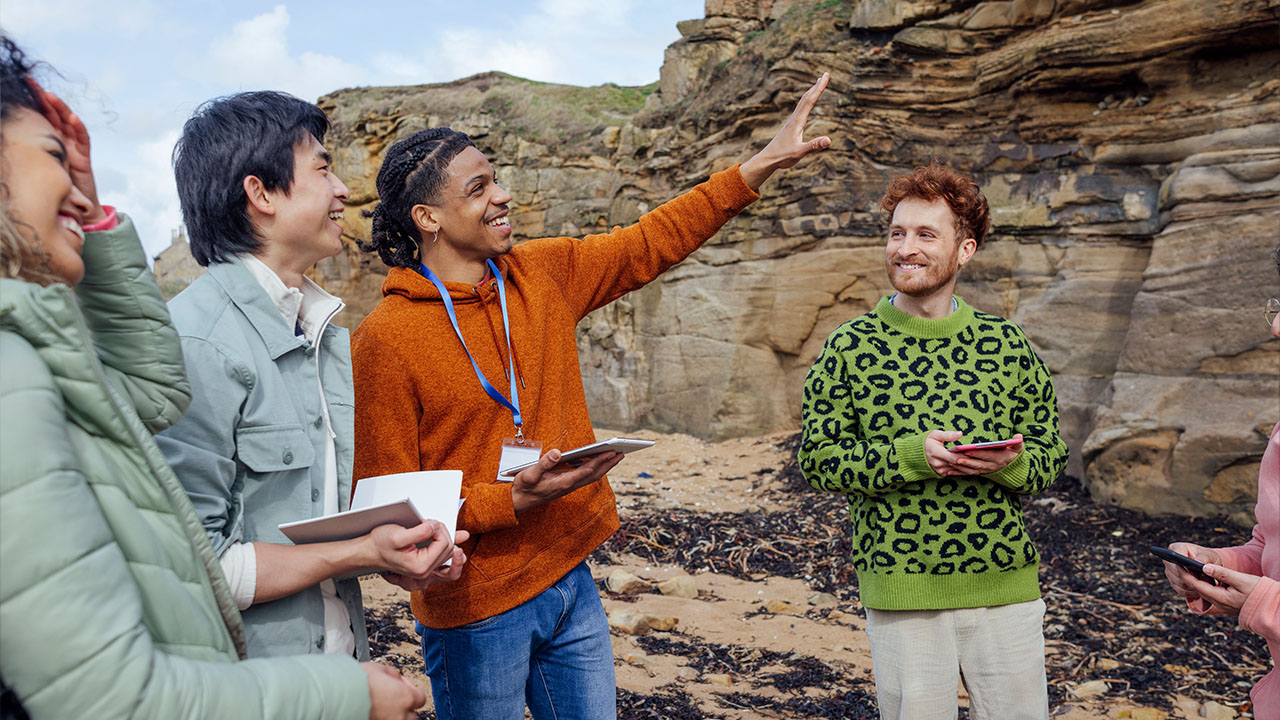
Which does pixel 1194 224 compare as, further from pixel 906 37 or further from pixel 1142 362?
pixel 906 37

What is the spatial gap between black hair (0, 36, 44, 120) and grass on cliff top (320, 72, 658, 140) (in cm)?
1580

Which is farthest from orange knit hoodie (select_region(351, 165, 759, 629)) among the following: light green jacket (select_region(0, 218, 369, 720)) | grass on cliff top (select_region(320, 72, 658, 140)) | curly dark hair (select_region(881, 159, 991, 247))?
grass on cliff top (select_region(320, 72, 658, 140))

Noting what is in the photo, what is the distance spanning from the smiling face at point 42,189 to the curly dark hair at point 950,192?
2293 mm

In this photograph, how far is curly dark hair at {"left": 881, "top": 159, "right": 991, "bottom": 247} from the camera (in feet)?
9.83

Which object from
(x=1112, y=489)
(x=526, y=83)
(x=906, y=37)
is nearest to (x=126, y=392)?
(x=1112, y=489)

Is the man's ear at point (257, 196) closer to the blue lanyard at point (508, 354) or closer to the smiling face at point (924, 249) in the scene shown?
the blue lanyard at point (508, 354)

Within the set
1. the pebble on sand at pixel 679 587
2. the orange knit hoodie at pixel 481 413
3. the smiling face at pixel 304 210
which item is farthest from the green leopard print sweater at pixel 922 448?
the pebble on sand at pixel 679 587

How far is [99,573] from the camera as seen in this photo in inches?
45.4

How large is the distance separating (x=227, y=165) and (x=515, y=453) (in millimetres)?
997

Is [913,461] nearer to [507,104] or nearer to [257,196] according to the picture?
[257,196]

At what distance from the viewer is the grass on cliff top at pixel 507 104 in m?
17.5

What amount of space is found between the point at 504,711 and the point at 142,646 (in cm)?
141

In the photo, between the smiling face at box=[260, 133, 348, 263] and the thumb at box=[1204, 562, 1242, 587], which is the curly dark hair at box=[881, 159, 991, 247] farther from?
the smiling face at box=[260, 133, 348, 263]

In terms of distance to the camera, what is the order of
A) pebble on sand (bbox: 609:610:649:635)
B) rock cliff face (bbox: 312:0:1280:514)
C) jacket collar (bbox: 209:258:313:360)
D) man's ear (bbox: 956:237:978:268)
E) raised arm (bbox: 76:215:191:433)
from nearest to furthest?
raised arm (bbox: 76:215:191:433) < jacket collar (bbox: 209:258:313:360) < man's ear (bbox: 956:237:978:268) < pebble on sand (bbox: 609:610:649:635) < rock cliff face (bbox: 312:0:1280:514)
